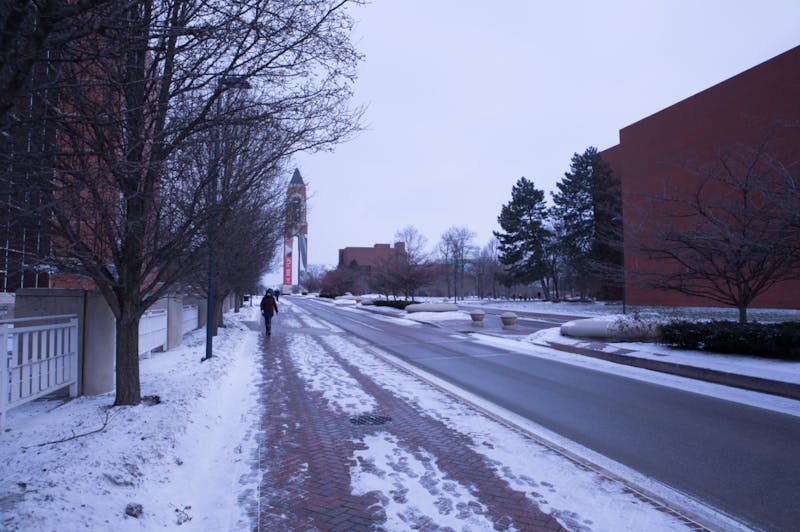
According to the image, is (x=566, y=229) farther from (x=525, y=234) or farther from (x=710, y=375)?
(x=710, y=375)

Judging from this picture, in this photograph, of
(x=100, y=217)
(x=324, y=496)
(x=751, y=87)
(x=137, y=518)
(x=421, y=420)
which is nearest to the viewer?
(x=137, y=518)

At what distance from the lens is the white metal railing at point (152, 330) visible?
9.35m

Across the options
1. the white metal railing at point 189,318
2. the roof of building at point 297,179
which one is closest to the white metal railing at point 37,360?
the roof of building at point 297,179

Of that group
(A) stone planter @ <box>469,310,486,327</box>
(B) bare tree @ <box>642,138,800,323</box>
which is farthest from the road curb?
(A) stone planter @ <box>469,310,486,327</box>

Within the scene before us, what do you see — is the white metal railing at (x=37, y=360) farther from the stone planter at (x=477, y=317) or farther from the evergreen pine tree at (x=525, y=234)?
the evergreen pine tree at (x=525, y=234)

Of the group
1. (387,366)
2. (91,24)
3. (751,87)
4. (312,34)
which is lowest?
(387,366)

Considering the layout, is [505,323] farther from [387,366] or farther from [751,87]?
[751,87]

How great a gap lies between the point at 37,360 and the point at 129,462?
2.61 metres

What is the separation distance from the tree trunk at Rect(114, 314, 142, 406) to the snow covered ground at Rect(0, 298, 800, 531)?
27 cm

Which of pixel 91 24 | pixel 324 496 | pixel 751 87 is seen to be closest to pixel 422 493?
pixel 324 496

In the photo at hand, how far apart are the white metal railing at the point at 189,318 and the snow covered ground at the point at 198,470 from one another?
29.1 ft

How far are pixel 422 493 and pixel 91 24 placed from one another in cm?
422

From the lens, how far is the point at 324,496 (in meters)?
4.09

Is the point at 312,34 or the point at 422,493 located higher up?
the point at 312,34
